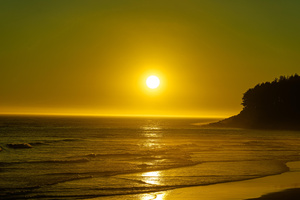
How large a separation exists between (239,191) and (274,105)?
486 feet

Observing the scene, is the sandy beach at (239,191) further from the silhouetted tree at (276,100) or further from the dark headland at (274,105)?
the silhouetted tree at (276,100)

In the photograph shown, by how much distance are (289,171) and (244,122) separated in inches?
5870

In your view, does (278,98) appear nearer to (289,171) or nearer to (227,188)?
(289,171)

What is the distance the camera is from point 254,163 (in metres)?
42.2

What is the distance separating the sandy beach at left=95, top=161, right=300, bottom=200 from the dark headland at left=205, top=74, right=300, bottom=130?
416 feet

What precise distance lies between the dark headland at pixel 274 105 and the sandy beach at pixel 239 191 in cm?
12678

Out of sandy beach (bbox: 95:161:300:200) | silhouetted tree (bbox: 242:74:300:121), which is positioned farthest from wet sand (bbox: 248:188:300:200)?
silhouetted tree (bbox: 242:74:300:121)

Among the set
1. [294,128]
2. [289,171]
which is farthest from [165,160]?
[294,128]

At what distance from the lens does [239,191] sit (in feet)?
88.4

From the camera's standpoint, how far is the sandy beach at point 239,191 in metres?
24.8

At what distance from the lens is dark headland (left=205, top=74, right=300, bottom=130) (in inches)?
6216

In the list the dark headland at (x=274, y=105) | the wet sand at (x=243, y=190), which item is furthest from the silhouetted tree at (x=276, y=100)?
the wet sand at (x=243, y=190)

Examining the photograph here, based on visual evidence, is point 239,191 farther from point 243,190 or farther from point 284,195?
point 284,195

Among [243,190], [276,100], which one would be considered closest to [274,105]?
[276,100]
